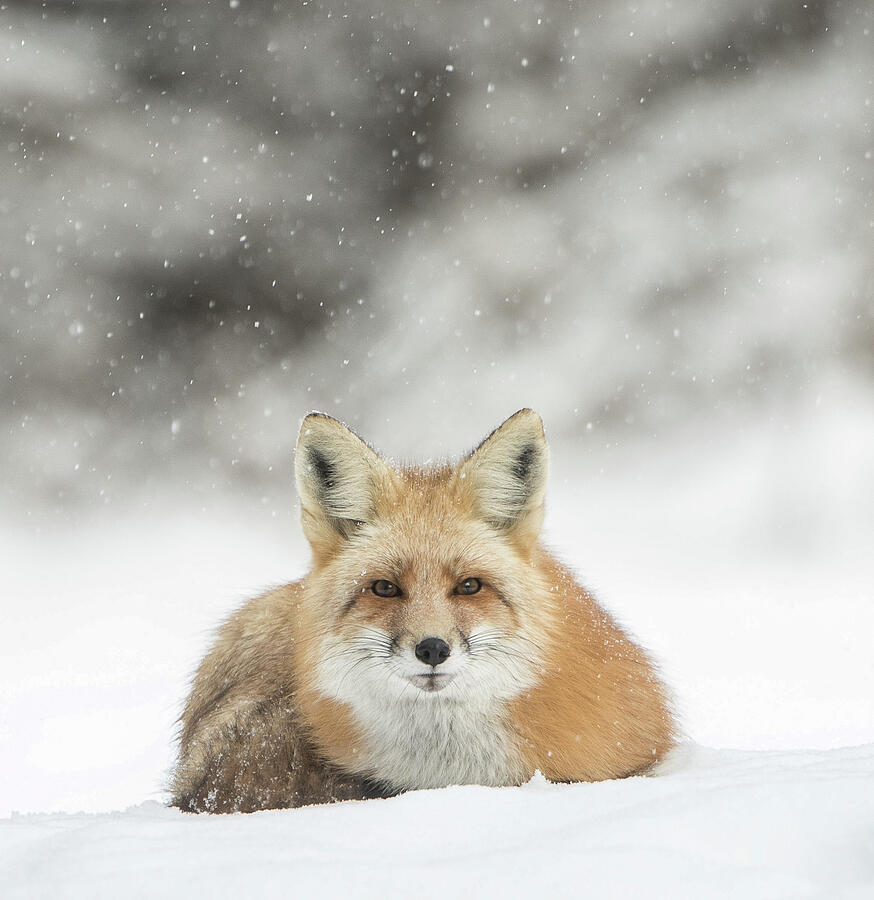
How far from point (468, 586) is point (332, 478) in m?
0.67

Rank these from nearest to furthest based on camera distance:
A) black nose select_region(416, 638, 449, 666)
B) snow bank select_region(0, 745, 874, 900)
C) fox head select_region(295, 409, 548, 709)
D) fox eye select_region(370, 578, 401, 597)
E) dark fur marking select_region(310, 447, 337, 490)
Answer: snow bank select_region(0, 745, 874, 900)
black nose select_region(416, 638, 449, 666)
fox head select_region(295, 409, 548, 709)
fox eye select_region(370, 578, 401, 597)
dark fur marking select_region(310, 447, 337, 490)

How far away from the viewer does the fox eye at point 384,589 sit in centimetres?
319

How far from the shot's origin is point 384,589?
320 cm

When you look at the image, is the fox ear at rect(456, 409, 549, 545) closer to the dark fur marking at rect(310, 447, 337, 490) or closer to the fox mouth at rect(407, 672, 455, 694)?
the dark fur marking at rect(310, 447, 337, 490)

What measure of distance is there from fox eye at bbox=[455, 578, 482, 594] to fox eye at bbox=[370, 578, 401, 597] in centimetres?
20

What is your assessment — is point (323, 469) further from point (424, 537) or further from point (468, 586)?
point (468, 586)

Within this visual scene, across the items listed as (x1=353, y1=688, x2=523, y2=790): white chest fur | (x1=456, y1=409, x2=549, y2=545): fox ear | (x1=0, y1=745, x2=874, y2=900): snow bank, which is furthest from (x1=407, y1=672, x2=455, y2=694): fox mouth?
(x1=456, y1=409, x2=549, y2=545): fox ear

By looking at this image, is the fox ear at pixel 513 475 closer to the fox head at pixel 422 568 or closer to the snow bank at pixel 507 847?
the fox head at pixel 422 568

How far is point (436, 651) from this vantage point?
2900 millimetres

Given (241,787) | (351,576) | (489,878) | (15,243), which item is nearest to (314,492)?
(351,576)

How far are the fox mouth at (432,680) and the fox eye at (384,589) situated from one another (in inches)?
12.1

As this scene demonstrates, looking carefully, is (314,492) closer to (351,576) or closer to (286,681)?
(351,576)

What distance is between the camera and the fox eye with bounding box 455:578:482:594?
3.20m

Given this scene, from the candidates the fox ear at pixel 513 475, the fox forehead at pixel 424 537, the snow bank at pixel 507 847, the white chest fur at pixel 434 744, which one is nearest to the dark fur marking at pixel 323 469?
the fox forehead at pixel 424 537
